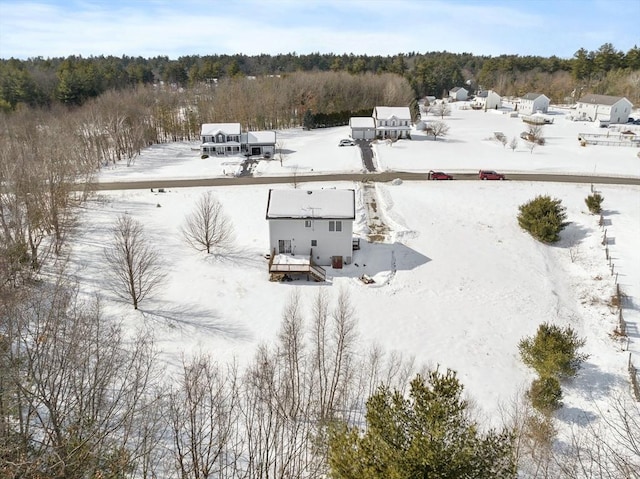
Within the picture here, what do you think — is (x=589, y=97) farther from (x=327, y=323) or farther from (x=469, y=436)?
(x=469, y=436)

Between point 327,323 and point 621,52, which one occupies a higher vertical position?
point 621,52

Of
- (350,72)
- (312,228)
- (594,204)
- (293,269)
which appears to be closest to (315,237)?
(312,228)

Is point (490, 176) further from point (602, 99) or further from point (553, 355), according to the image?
point (602, 99)

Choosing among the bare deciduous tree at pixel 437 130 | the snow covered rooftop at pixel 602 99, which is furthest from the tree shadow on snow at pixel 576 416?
the snow covered rooftop at pixel 602 99

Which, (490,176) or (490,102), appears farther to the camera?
(490,102)

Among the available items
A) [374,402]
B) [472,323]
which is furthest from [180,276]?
[374,402]

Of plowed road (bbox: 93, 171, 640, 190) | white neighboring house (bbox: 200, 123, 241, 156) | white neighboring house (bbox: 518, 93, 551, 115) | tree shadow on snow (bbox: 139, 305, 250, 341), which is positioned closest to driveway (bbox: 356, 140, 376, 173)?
plowed road (bbox: 93, 171, 640, 190)

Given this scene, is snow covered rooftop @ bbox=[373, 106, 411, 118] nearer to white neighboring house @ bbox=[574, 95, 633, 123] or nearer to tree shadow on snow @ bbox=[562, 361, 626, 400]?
white neighboring house @ bbox=[574, 95, 633, 123]
